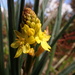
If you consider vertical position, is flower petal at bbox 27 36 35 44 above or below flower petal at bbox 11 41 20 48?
above

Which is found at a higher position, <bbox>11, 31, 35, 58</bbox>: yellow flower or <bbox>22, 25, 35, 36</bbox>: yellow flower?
<bbox>22, 25, 35, 36</bbox>: yellow flower

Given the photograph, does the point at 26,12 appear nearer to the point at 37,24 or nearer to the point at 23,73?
the point at 37,24

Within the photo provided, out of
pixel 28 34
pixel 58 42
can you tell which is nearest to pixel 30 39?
pixel 28 34

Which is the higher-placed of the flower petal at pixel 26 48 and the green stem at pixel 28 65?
the flower petal at pixel 26 48

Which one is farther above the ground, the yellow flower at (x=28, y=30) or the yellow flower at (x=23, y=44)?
the yellow flower at (x=28, y=30)

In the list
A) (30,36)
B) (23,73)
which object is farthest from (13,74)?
(30,36)

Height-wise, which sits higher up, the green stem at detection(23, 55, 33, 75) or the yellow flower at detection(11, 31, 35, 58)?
the yellow flower at detection(11, 31, 35, 58)

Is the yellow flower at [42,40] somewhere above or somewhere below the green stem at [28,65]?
above

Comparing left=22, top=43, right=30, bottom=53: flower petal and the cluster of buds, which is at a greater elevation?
the cluster of buds

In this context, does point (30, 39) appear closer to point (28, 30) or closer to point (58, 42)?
point (28, 30)

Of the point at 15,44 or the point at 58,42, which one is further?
the point at 58,42

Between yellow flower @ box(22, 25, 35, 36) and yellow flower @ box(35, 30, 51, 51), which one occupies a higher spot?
yellow flower @ box(22, 25, 35, 36)
